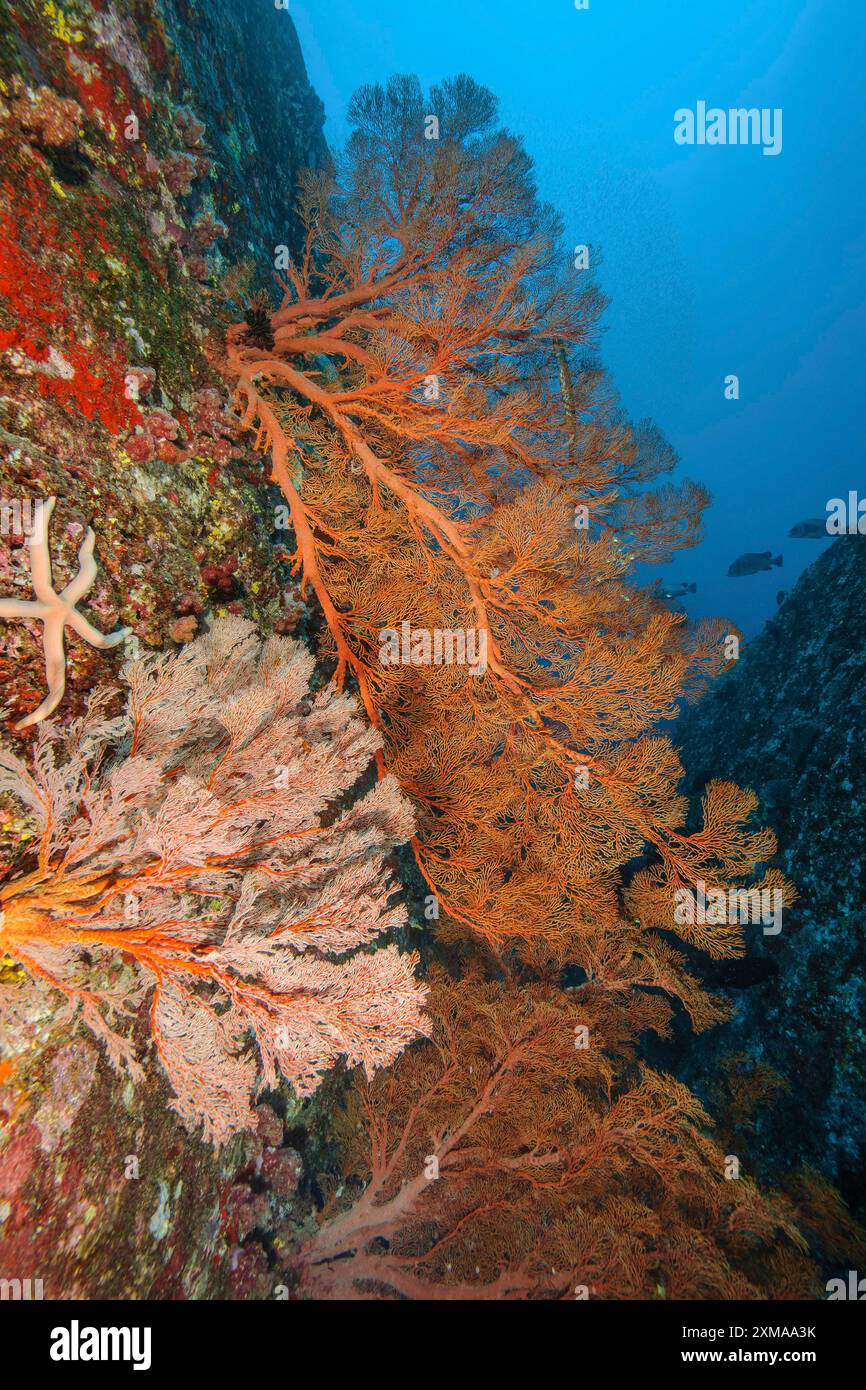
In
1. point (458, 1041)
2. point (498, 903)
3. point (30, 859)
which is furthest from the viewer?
point (458, 1041)

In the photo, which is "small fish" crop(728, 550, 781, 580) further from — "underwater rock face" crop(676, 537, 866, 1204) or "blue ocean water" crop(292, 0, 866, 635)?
"blue ocean water" crop(292, 0, 866, 635)

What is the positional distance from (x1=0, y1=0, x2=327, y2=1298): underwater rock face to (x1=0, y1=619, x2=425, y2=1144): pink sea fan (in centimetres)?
40

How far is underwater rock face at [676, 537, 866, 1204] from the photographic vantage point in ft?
20.0

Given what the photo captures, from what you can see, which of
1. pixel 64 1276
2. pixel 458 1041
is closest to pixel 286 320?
pixel 64 1276

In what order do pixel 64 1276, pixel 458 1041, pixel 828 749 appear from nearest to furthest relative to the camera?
pixel 64 1276
pixel 458 1041
pixel 828 749

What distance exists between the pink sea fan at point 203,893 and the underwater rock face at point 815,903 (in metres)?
6.50

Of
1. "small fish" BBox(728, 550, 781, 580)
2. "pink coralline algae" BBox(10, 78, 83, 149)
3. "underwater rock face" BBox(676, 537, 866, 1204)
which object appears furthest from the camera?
"small fish" BBox(728, 550, 781, 580)

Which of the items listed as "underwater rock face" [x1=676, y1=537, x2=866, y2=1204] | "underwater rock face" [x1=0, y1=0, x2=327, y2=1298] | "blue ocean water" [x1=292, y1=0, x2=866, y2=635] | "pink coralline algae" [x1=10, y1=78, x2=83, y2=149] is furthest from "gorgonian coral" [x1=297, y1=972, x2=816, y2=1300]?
"blue ocean water" [x1=292, y1=0, x2=866, y2=635]

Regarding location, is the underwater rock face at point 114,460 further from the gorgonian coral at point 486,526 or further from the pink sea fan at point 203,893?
the gorgonian coral at point 486,526

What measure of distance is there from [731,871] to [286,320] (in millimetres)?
5798

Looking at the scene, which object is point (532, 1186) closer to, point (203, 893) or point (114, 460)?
point (203, 893)

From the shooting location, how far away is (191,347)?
3967mm

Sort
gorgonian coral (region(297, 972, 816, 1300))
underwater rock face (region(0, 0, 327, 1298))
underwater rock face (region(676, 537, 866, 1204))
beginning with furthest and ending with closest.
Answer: underwater rock face (region(676, 537, 866, 1204)), gorgonian coral (region(297, 972, 816, 1300)), underwater rock face (region(0, 0, 327, 1298))
